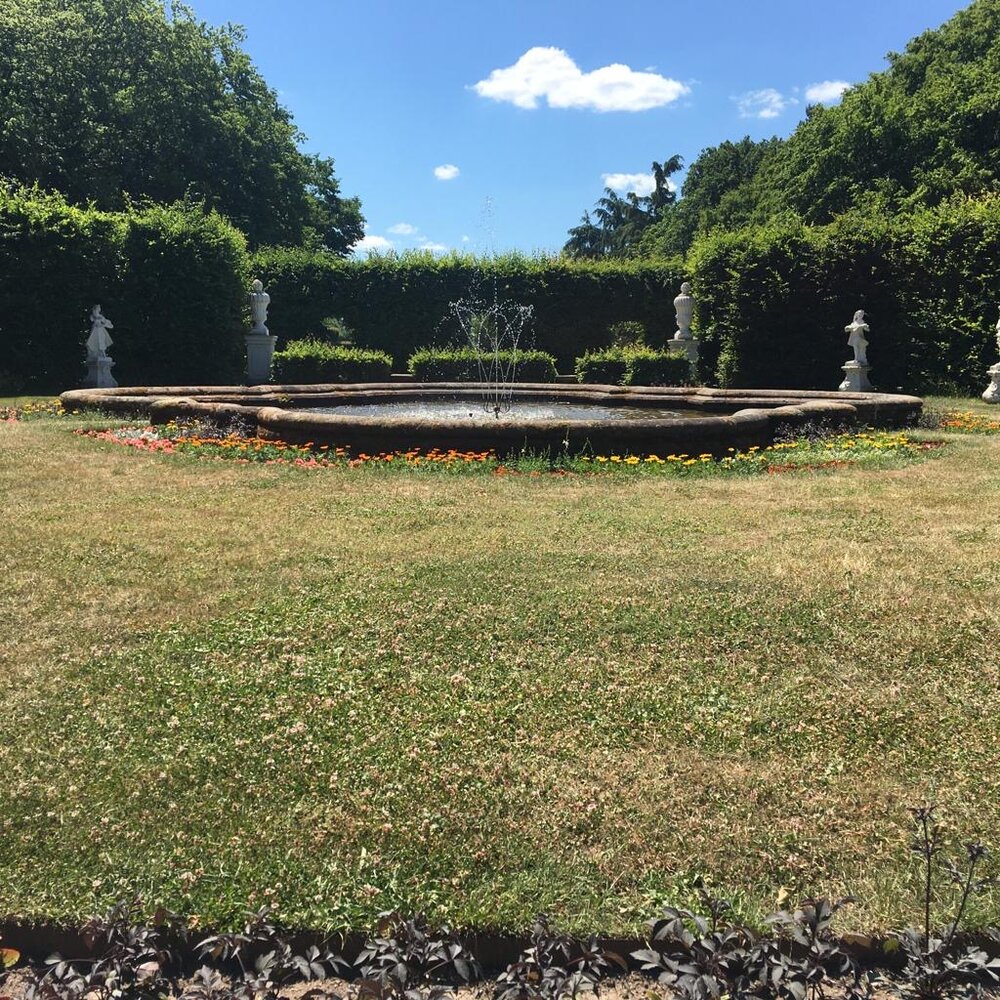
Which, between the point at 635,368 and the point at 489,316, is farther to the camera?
the point at 489,316

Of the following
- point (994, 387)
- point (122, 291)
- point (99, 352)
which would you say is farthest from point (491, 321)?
point (994, 387)

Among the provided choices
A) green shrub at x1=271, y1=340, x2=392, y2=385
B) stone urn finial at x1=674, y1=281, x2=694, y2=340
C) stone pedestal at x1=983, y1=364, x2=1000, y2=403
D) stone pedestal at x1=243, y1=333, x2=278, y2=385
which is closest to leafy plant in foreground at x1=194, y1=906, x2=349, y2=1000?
stone pedestal at x1=983, y1=364, x2=1000, y2=403

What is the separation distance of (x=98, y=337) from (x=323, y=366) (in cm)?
485

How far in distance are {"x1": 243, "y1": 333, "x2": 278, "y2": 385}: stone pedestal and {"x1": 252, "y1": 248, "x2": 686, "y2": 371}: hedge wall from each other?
3.98 meters

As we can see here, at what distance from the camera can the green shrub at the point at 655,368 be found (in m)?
18.7

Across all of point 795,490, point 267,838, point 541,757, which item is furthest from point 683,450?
point 267,838

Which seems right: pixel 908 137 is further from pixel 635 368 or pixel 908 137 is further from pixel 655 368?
pixel 635 368

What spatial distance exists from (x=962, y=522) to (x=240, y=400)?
9.89 meters

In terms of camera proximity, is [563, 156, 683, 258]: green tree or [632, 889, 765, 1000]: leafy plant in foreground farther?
[563, 156, 683, 258]: green tree

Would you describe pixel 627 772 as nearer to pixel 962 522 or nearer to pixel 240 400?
pixel 962 522

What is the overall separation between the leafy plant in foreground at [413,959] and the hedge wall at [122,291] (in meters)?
17.9

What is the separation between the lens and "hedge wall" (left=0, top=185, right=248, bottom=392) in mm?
16906

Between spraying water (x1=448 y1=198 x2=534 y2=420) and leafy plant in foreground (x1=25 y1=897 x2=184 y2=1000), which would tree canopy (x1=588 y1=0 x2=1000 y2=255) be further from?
leafy plant in foreground (x1=25 y1=897 x2=184 y2=1000)

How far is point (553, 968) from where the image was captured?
1842 mm
